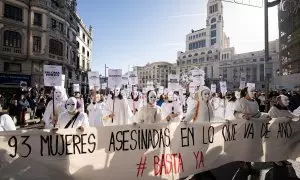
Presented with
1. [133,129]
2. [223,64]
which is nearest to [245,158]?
[133,129]

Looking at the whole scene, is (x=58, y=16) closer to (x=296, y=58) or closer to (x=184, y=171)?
(x=296, y=58)

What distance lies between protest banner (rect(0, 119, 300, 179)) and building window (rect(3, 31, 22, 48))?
101ft

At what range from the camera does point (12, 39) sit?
33.3m

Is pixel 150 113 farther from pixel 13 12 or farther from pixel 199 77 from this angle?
pixel 13 12

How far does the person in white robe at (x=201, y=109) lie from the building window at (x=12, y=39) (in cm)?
3041

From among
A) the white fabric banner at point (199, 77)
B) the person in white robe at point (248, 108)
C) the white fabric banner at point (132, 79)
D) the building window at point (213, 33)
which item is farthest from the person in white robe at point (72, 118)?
the building window at point (213, 33)

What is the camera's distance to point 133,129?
18.5ft

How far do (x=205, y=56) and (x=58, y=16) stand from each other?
98610mm

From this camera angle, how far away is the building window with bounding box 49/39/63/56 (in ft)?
123

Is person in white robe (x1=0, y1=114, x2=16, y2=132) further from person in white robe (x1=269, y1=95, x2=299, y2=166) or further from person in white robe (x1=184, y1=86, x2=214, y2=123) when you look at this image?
person in white robe (x1=269, y1=95, x2=299, y2=166)

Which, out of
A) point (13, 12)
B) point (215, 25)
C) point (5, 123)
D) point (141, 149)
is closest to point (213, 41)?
point (215, 25)

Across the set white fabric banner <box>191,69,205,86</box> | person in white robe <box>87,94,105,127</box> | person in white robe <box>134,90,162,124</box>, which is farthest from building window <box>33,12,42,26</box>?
person in white robe <box>134,90,162,124</box>

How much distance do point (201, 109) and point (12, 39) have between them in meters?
31.2

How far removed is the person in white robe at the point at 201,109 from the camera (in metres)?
6.76
